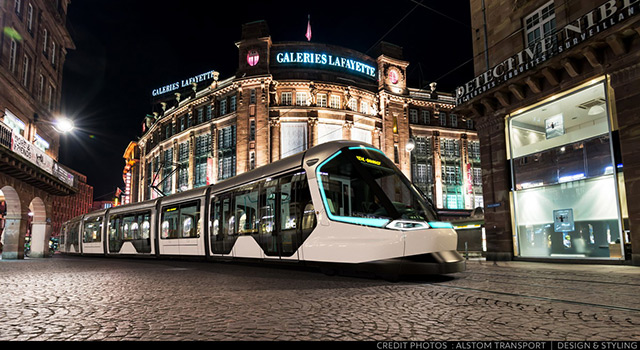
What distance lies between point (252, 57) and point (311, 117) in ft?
27.0

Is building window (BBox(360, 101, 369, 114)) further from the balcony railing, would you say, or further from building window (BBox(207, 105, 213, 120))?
the balcony railing

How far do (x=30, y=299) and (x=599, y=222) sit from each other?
14.6m

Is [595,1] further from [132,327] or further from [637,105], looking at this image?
[132,327]

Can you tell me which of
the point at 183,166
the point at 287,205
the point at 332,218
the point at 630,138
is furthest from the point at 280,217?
the point at 183,166

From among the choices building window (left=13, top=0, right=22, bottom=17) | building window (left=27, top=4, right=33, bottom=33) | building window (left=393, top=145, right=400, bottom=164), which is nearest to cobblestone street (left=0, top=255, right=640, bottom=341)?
building window (left=13, top=0, right=22, bottom=17)

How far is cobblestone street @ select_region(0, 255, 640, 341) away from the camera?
3604 mm

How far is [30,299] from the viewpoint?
589 centimetres

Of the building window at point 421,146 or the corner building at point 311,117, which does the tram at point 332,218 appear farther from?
the building window at point 421,146

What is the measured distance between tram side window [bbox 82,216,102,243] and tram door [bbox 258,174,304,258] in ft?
51.5

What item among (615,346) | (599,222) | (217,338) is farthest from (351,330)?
(599,222)

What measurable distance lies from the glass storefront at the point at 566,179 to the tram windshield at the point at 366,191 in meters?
7.87

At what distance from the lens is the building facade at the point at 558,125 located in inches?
486

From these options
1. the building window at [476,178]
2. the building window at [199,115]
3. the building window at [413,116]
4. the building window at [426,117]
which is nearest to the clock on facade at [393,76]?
the building window at [413,116]

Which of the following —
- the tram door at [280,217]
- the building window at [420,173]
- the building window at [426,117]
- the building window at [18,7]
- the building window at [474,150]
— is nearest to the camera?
the tram door at [280,217]
